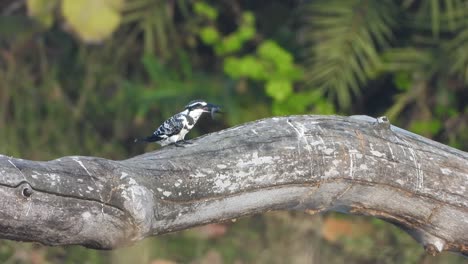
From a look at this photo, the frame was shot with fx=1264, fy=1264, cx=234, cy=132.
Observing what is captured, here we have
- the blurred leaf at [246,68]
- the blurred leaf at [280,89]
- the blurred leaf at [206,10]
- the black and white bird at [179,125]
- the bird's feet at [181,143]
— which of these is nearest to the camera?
the bird's feet at [181,143]

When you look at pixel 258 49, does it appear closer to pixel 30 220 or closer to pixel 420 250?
pixel 420 250

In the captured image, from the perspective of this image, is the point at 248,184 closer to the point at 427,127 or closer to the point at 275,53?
the point at 275,53

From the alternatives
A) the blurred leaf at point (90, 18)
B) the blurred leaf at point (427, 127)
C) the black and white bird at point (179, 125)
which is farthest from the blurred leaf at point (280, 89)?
the black and white bird at point (179, 125)

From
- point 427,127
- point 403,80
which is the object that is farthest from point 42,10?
point 427,127

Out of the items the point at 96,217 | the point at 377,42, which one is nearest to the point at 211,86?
the point at 377,42

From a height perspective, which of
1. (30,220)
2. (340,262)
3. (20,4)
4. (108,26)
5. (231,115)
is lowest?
(30,220)

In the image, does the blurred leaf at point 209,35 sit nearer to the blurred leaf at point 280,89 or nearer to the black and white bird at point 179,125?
the blurred leaf at point 280,89

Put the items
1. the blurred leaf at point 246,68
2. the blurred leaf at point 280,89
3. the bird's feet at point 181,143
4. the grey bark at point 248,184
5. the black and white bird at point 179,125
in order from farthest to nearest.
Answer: the blurred leaf at point 246,68 < the blurred leaf at point 280,89 < the black and white bird at point 179,125 < the bird's feet at point 181,143 < the grey bark at point 248,184
